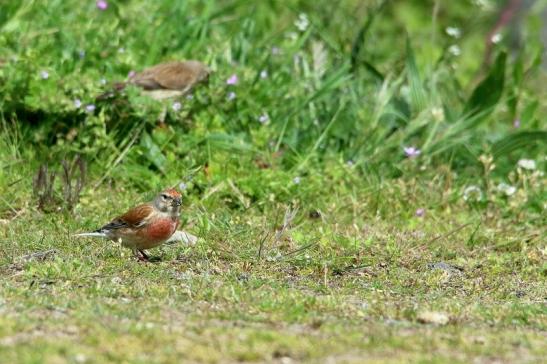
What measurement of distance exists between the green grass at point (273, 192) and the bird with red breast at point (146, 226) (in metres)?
0.16

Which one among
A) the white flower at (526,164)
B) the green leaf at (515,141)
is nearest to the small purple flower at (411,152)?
the green leaf at (515,141)

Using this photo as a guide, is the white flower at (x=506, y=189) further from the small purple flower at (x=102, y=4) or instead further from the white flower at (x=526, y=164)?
the small purple flower at (x=102, y=4)

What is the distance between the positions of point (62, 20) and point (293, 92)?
1948 mm

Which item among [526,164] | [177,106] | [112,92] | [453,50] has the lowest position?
[112,92]

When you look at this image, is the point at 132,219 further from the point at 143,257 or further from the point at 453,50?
the point at 453,50

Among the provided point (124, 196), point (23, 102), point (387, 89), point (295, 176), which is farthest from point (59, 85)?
point (387, 89)

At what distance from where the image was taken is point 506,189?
8.32 meters

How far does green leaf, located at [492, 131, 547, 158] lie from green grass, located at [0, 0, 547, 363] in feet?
0.06

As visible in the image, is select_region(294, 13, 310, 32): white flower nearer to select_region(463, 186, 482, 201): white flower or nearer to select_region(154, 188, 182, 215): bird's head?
select_region(463, 186, 482, 201): white flower

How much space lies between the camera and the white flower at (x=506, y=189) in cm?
827

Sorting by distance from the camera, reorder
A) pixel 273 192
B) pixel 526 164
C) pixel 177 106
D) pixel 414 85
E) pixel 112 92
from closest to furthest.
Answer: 1. pixel 273 192
2. pixel 112 92
3. pixel 177 106
4. pixel 526 164
5. pixel 414 85

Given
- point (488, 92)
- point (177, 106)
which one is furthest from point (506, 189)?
point (177, 106)

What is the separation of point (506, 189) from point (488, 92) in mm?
1189

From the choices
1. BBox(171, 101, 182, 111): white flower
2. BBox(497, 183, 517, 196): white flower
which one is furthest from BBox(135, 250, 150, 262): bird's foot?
BBox(497, 183, 517, 196): white flower
